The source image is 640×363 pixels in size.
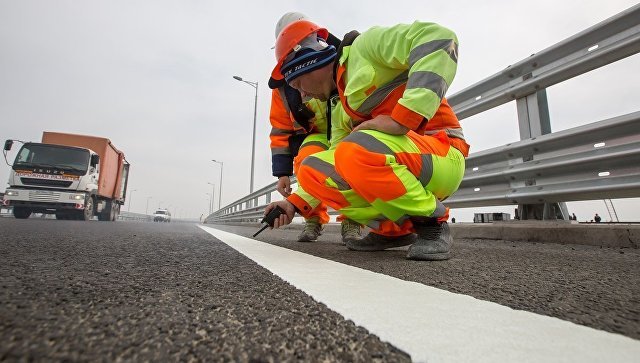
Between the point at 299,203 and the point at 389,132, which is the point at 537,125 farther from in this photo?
the point at 299,203

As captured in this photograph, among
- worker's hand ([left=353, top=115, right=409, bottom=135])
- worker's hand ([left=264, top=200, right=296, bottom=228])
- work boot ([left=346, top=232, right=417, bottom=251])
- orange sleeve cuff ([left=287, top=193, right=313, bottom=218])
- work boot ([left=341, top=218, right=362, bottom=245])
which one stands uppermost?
worker's hand ([left=353, top=115, right=409, bottom=135])

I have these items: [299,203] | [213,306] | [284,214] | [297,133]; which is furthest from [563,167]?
[213,306]

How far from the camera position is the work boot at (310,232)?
11.0 ft

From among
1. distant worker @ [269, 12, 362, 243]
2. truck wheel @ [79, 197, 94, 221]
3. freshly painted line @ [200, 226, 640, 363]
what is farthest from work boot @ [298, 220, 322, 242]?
truck wheel @ [79, 197, 94, 221]

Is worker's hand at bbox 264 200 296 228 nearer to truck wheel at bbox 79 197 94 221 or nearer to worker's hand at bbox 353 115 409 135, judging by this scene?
worker's hand at bbox 353 115 409 135

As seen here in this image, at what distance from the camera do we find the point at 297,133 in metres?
3.51

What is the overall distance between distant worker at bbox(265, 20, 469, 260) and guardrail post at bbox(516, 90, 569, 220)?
1218mm

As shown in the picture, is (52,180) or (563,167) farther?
(52,180)

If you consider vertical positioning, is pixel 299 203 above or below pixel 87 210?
below

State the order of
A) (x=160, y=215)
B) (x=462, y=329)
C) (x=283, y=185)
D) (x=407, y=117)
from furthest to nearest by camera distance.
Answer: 1. (x=160, y=215)
2. (x=283, y=185)
3. (x=407, y=117)
4. (x=462, y=329)

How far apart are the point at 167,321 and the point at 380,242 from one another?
1840 mm

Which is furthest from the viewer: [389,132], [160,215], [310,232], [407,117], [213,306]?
[160,215]

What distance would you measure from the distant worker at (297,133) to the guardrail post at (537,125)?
5.61 feet

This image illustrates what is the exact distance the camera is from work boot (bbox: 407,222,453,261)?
1.78 m
